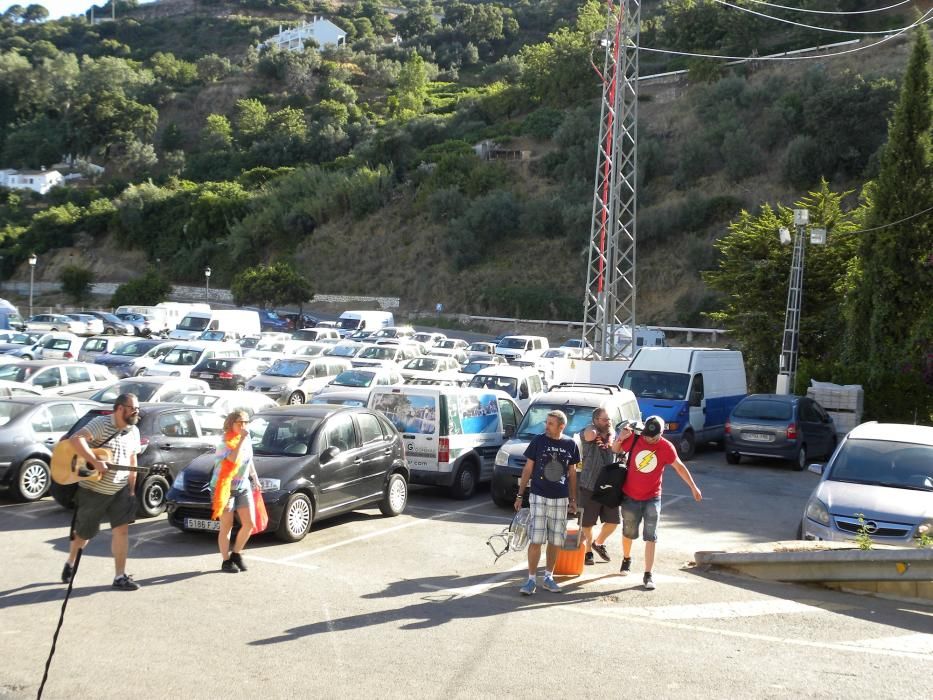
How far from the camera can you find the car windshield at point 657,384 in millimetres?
20641

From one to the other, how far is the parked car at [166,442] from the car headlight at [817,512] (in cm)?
735

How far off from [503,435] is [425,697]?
9657 millimetres

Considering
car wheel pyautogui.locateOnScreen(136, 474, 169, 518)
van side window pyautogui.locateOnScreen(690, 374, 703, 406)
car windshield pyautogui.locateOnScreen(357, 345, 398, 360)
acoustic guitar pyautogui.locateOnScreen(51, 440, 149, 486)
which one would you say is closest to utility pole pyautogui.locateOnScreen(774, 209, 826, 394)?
van side window pyautogui.locateOnScreen(690, 374, 703, 406)

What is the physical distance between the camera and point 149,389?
688 inches

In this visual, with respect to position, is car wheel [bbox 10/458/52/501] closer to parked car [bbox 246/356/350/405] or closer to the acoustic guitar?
the acoustic guitar

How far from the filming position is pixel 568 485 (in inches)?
340

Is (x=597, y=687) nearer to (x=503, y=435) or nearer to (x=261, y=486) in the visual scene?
(x=261, y=486)

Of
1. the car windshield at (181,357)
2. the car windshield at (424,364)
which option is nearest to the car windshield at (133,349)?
the car windshield at (181,357)

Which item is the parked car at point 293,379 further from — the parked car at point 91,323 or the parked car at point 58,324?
the parked car at point 91,323

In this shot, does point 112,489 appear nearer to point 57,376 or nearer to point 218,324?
point 57,376

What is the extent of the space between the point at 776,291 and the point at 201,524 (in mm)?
24257

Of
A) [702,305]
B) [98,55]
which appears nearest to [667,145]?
[702,305]

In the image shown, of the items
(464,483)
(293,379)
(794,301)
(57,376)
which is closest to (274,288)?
(293,379)

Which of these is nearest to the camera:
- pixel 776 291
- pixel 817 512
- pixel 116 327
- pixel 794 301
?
pixel 817 512
